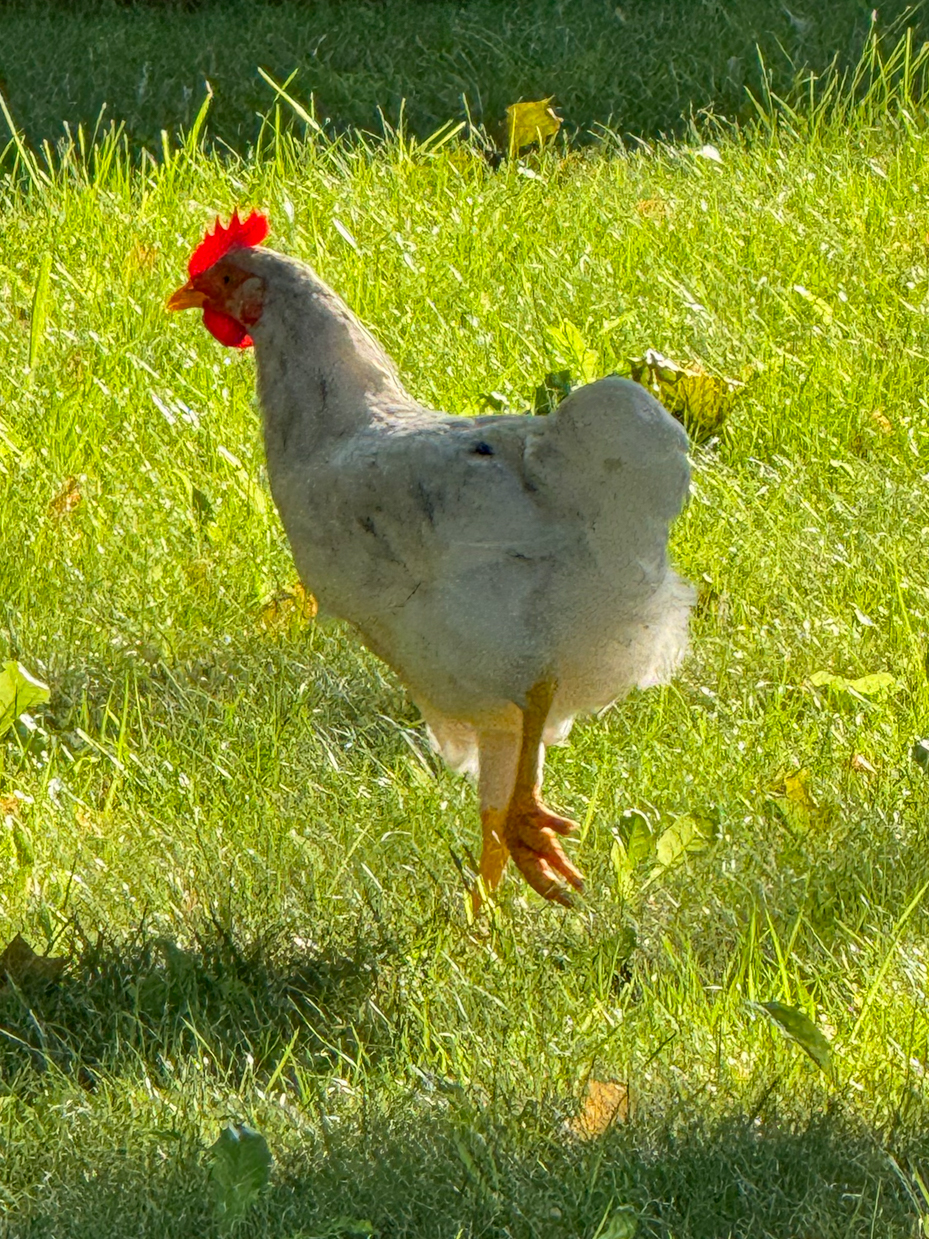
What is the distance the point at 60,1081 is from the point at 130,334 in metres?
2.91

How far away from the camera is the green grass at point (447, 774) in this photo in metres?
2.70

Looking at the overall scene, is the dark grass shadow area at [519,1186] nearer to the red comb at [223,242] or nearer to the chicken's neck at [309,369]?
the chicken's neck at [309,369]

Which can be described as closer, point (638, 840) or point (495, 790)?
point (638, 840)

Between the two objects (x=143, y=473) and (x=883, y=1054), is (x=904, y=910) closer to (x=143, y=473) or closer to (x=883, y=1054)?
(x=883, y=1054)

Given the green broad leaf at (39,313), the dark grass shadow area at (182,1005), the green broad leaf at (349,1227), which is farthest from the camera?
the green broad leaf at (39,313)

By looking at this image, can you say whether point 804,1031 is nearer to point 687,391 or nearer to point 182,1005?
point 182,1005

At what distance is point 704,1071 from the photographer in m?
2.86

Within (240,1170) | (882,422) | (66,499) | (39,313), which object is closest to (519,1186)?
(240,1170)

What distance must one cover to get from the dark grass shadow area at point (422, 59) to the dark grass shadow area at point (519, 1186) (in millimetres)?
4548

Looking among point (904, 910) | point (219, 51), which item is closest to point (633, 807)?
point (904, 910)

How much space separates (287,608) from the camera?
438 centimetres

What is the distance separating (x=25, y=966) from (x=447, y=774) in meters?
1.08

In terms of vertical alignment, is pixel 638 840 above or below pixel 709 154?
below

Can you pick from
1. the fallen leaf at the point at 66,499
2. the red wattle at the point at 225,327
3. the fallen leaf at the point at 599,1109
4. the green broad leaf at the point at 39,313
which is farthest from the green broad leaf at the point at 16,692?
the green broad leaf at the point at 39,313
